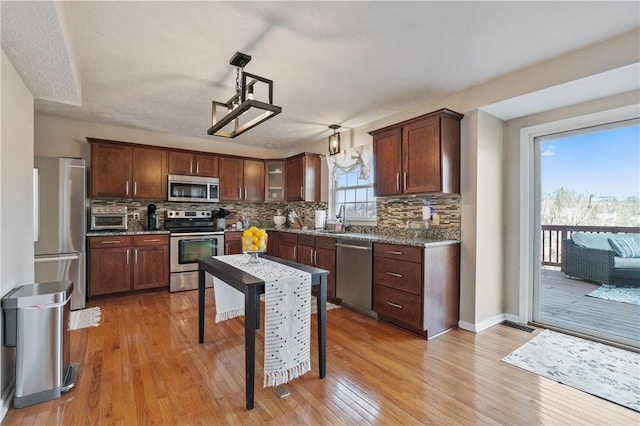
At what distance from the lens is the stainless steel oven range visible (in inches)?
183

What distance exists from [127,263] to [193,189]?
4.70 ft

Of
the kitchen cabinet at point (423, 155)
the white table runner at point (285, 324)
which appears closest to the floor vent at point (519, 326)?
the kitchen cabinet at point (423, 155)

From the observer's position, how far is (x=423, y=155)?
3303 millimetres

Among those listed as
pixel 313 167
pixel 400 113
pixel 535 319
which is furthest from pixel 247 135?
pixel 535 319

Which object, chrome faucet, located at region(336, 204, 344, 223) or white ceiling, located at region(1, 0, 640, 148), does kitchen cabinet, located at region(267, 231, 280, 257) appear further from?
white ceiling, located at region(1, 0, 640, 148)

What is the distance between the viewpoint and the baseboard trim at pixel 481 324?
125 inches

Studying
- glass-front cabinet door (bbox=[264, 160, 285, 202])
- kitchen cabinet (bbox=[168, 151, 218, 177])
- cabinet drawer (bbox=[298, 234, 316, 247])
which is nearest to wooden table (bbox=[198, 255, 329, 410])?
cabinet drawer (bbox=[298, 234, 316, 247])

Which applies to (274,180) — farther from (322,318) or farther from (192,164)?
(322,318)

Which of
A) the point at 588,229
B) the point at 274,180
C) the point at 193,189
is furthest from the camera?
the point at 274,180

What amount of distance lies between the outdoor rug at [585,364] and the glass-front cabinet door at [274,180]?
13.9 ft

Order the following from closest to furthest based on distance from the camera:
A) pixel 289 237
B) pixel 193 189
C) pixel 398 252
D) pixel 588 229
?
pixel 588 229 < pixel 398 252 < pixel 289 237 < pixel 193 189

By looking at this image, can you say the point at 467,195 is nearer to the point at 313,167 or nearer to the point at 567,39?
the point at 567,39

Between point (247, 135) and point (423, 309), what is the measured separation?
382 centimetres

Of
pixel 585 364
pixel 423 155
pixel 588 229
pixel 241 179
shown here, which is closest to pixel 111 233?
pixel 241 179
